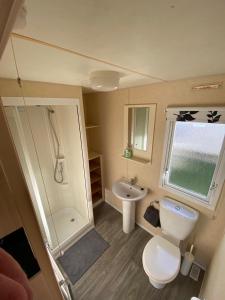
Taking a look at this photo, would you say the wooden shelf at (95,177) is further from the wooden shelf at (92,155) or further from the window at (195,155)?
the window at (195,155)

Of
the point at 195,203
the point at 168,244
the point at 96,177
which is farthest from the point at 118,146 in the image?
the point at 168,244

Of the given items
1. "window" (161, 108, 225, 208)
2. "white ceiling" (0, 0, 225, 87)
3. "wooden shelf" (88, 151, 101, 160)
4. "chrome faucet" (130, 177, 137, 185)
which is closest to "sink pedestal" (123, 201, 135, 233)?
"chrome faucet" (130, 177, 137, 185)

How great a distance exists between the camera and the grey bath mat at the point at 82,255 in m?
1.71

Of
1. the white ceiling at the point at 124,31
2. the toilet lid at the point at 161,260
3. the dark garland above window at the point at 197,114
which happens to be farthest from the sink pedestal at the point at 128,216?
the white ceiling at the point at 124,31

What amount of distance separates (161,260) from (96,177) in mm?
1615

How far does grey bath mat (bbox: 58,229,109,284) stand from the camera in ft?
5.60

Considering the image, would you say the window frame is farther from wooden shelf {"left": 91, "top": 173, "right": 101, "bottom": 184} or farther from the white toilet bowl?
wooden shelf {"left": 91, "top": 173, "right": 101, "bottom": 184}

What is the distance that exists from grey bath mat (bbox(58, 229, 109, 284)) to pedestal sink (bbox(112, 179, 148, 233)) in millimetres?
445

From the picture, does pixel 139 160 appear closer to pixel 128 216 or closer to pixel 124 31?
pixel 128 216

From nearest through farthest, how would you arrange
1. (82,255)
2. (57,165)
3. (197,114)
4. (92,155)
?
(197,114) → (82,255) → (57,165) → (92,155)

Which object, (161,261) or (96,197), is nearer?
(161,261)

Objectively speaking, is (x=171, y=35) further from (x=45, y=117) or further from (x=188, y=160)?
(x=45, y=117)

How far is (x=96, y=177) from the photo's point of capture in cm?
268

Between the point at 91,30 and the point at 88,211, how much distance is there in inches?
90.2
